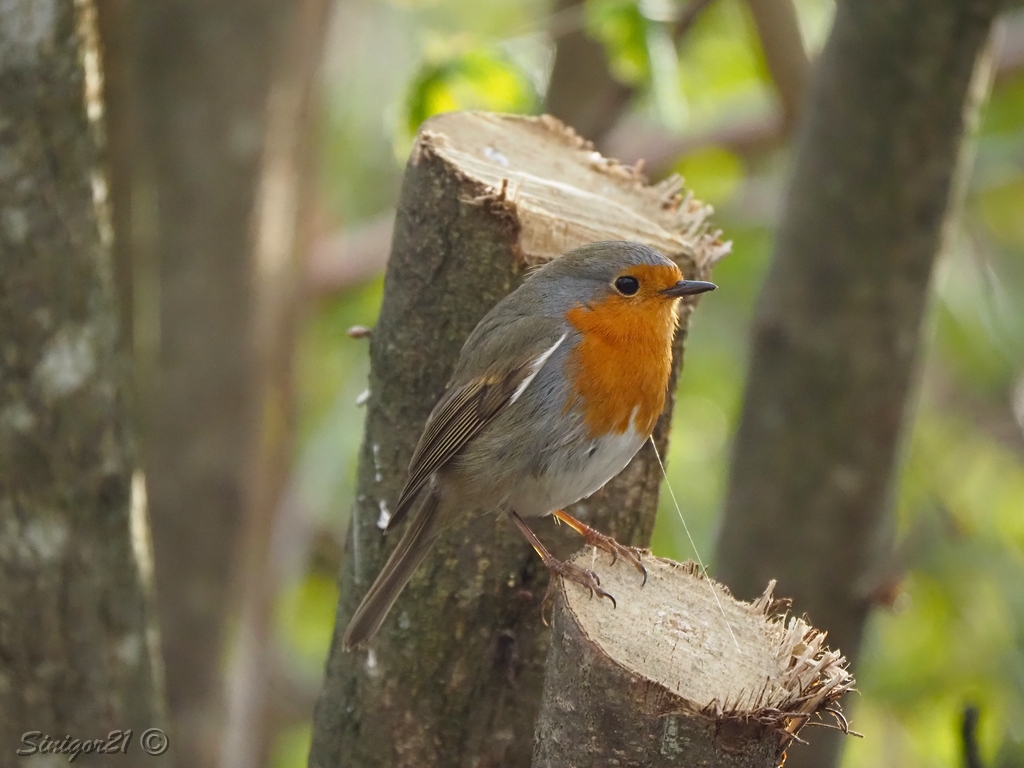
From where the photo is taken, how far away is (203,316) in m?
5.59

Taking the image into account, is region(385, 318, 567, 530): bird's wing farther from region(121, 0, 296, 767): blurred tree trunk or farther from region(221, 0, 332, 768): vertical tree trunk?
region(221, 0, 332, 768): vertical tree trunk

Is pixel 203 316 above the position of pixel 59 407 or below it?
below

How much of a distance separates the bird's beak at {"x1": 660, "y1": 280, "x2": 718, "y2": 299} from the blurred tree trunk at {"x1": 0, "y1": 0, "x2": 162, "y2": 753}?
1.45 m

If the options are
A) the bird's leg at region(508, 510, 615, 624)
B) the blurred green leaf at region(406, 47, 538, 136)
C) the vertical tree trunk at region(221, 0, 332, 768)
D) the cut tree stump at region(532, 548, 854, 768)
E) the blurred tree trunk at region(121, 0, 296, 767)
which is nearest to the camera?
the cut tree stump at region(532, 548, 854, 768)

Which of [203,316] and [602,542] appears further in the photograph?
[203,316]

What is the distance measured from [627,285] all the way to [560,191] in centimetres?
34

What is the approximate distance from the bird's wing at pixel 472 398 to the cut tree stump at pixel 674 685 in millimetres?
619

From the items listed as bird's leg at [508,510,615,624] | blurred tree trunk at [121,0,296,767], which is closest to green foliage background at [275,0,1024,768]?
blurred tree trunk at [121,0,296,767]

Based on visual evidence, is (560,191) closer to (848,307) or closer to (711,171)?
(848,307)

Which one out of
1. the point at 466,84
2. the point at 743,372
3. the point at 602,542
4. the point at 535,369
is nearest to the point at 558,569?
the point at 602,542

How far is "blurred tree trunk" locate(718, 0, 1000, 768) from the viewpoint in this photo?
153 inches

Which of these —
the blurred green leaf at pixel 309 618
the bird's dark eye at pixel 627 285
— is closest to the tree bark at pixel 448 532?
the bird's dark eye at pixel 627 285

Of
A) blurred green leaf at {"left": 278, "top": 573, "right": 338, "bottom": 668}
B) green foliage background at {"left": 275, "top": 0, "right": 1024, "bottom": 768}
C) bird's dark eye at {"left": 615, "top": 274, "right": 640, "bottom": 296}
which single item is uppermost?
bird's dark eye at {"left": 615, "top": 274, "right": 640, "bottom": 296}

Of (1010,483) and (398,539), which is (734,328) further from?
(398,539)
